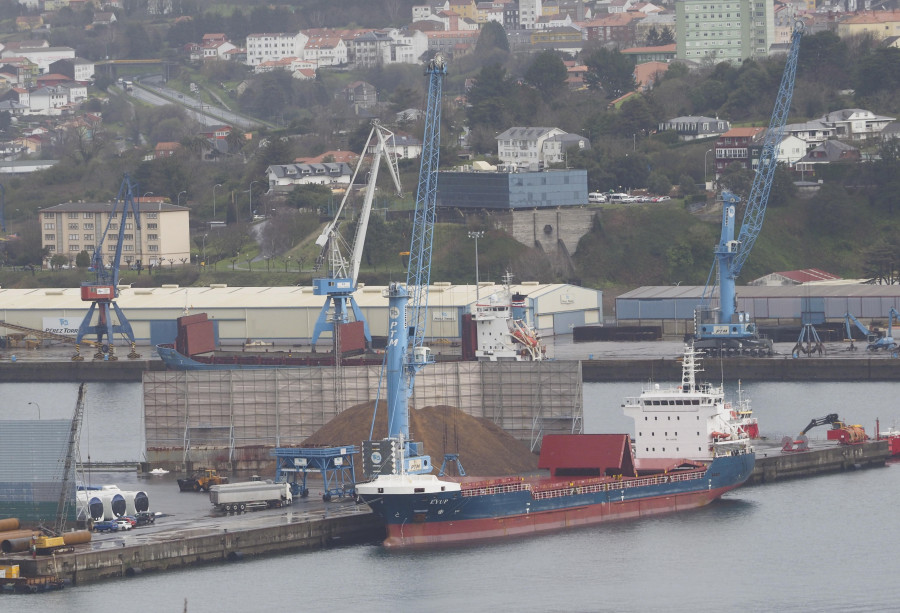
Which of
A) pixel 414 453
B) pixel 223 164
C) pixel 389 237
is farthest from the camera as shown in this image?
pixel 223 164

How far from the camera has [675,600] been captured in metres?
42.3

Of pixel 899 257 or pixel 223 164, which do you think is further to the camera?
pixel 223 164

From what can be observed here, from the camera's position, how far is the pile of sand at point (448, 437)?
5212 cm

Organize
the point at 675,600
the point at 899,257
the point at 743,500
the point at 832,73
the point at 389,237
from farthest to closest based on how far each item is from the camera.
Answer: the point at 832,73
the point at 389,237
the point at 899,257
the point at 743,500
the point at 675,600

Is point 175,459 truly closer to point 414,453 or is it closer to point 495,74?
point 414,453

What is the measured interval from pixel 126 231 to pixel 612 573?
79.3 meters

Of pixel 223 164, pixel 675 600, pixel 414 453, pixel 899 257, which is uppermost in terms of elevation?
pixel 223 164

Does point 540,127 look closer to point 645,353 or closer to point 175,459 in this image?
point 645,353

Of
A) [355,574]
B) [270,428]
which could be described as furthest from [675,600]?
[270,428]

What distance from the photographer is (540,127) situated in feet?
434

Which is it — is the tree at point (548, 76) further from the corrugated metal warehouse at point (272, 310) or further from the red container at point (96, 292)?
the red container at point (96, 292)

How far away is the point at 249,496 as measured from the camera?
49.2m

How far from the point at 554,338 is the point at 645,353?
7.59 m

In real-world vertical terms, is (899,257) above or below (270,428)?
above
